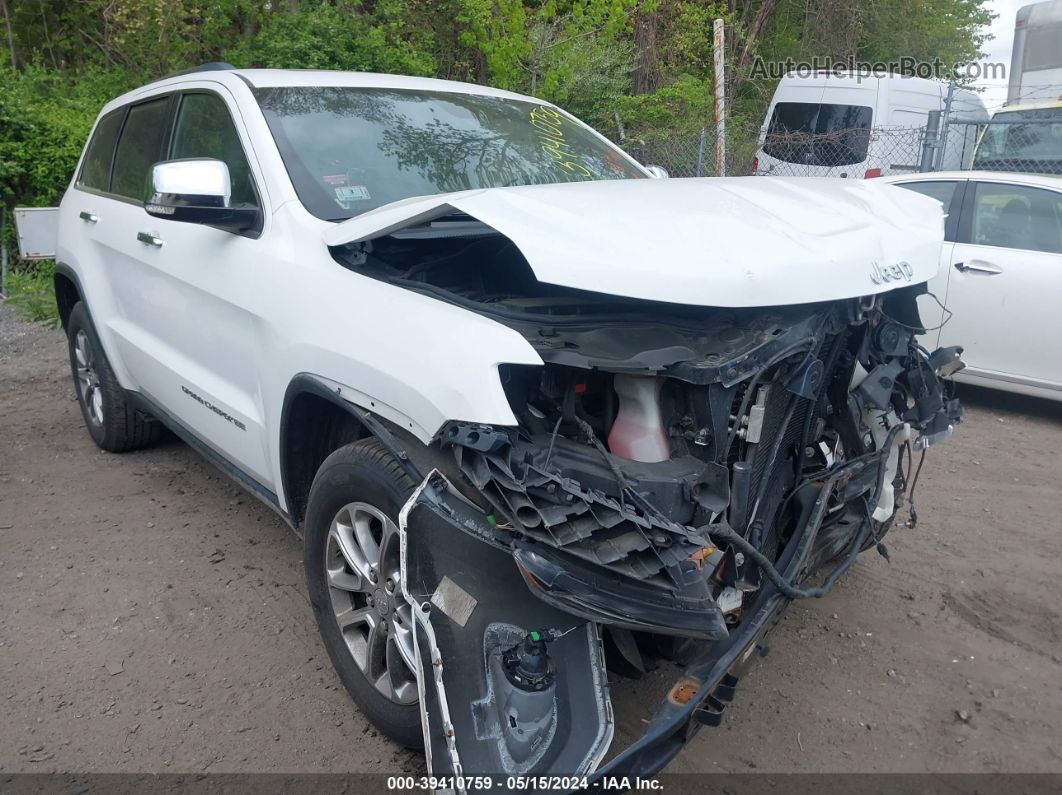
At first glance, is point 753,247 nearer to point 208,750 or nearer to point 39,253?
point 208,750

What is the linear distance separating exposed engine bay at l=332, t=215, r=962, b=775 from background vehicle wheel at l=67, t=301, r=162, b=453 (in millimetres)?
2569

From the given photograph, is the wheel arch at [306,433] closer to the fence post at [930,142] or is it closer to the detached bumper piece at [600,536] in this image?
the detached bumper piece at [600,536]

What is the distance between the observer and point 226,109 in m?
3.49

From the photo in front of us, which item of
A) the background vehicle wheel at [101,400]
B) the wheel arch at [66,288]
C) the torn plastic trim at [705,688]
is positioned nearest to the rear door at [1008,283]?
the torn plastic trim at [705,688]

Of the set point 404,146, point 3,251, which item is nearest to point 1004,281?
Answer: point 404,146

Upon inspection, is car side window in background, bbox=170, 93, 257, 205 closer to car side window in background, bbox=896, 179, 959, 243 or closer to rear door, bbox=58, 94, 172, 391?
rear door, bbox=58, 94, 172, 391

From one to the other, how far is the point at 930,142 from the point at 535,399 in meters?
8.84

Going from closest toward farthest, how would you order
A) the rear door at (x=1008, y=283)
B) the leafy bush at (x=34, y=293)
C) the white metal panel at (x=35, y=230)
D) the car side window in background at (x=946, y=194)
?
the rear door at (x=1008, y=283) → the car side window in background at (x=946, y=194) → the white metal panel at (x=35, y=230) → the leafy bush at (x=34, y=293)

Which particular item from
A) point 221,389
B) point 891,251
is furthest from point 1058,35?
point 221,389

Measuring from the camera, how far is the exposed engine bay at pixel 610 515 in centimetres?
210

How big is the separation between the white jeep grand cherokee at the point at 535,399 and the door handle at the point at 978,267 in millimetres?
2941

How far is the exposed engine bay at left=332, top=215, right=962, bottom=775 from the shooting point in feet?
6.88

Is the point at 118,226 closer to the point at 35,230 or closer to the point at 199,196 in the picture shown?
the point at 199,196

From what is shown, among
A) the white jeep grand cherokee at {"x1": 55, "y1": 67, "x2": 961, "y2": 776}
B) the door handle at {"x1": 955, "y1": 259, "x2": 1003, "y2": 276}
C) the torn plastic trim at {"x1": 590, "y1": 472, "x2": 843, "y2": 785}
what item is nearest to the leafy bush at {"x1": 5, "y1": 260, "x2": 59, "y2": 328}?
the white jeep grand cherokee at {"x1": 55, "y1": 67, "x2": 961, "y2": 776}
